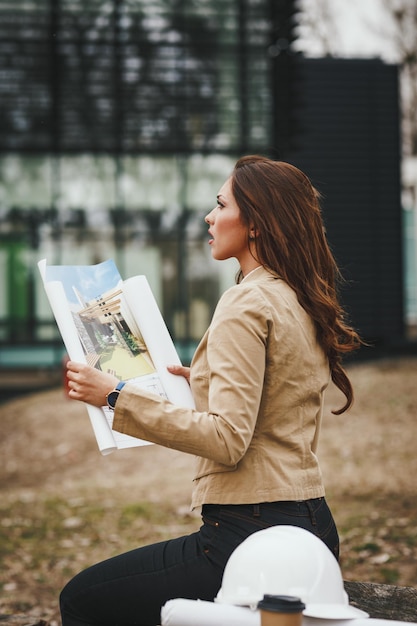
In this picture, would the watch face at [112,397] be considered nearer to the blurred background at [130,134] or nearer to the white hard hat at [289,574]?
the white hard hat at [289,574]

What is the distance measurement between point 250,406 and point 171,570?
48 cm

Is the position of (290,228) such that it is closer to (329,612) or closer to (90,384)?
(90,384)

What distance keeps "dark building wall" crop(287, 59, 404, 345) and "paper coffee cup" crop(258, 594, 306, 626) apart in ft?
61.4

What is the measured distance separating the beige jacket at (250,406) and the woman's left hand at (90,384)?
59 millimetres

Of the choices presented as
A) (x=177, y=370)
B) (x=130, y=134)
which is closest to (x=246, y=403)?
(x=177, y=370)

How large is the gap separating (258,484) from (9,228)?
16.2m

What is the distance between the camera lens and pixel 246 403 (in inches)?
87.0

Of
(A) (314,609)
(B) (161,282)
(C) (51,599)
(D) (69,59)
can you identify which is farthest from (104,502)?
(D) (69,59)

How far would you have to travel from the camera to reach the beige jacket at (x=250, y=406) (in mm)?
2219

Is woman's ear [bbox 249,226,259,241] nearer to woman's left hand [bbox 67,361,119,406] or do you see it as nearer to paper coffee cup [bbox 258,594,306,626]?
woman's left hand [bbox 67,361,119,406]

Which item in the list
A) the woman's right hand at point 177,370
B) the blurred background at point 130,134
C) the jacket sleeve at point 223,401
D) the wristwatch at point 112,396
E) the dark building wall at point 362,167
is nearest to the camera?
the jacket sleeve at point 223,401

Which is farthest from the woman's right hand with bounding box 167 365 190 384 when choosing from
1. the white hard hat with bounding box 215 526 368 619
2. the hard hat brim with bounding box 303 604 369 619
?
the hard hat brim with bounding box 303 604 369 619

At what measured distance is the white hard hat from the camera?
1767 mm

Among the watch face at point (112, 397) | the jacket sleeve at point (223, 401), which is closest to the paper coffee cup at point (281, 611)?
the jacket sleeve at point (223, 401)
